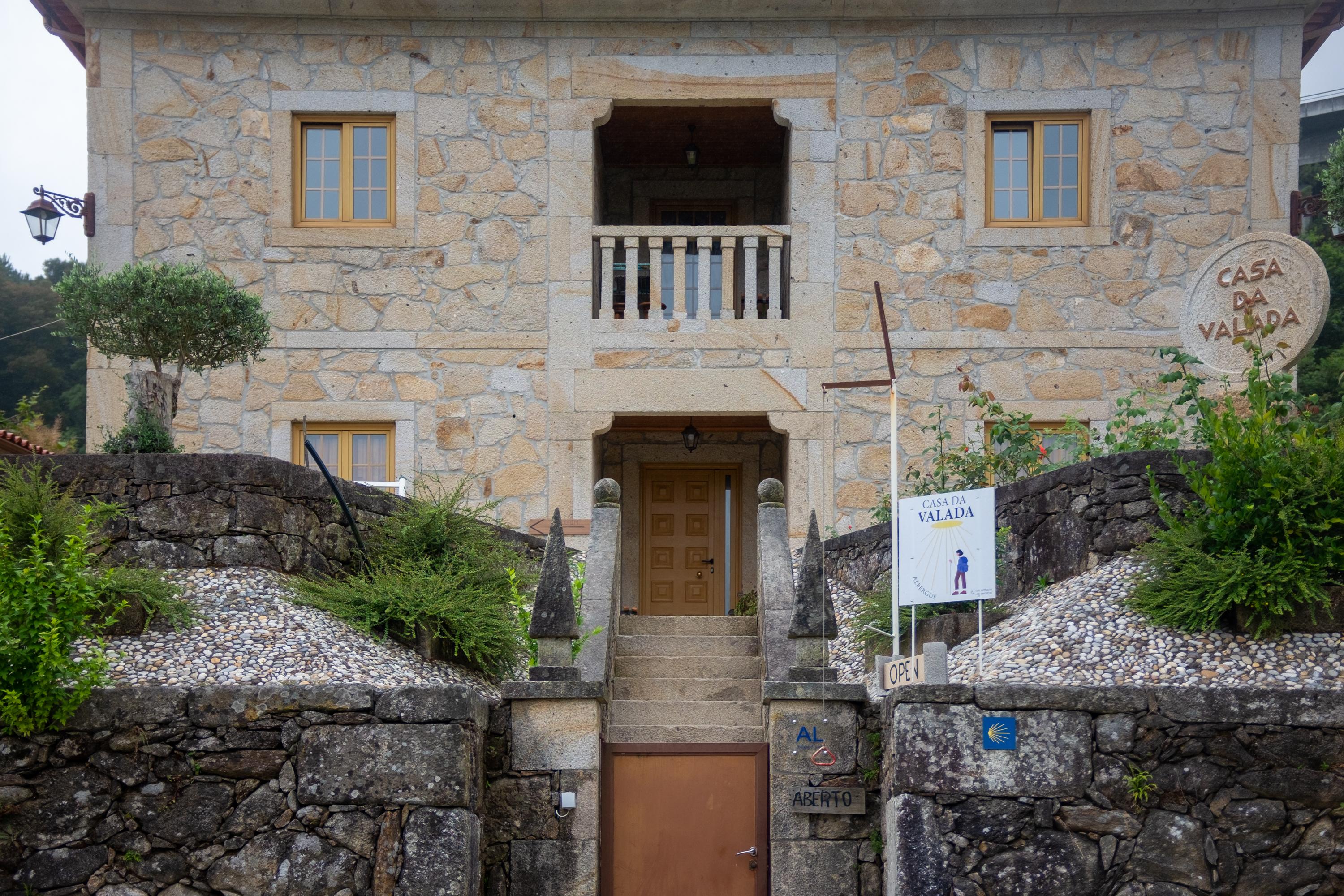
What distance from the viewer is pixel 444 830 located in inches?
288

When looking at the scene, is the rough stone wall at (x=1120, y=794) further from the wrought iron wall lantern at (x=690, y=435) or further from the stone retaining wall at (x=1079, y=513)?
the wrought iron wall lantern at (x=690, y=435)

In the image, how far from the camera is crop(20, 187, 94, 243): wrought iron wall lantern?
13.0 metres

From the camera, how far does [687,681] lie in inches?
374

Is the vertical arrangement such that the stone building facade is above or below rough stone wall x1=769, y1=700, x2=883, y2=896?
above

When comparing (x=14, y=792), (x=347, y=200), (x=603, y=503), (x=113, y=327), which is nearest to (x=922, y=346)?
(x=603, y=503)

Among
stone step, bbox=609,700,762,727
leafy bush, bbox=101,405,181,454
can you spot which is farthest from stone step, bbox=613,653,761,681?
leafy bush, bbox=101,405,181,454

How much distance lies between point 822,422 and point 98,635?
22.0 feet

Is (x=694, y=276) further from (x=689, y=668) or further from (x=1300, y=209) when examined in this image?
(x=1300, y=209)

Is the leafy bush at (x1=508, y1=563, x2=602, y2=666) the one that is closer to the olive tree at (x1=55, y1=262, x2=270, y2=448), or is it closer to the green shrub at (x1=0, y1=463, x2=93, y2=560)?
the olive tree at (x1=55, y1=262, x2=270, y2=448)

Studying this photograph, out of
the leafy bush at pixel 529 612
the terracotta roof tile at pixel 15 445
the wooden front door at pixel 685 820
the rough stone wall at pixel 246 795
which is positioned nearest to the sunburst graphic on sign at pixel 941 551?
the wooden front door at pixel 685 820

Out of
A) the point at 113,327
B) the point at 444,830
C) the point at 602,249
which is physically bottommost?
the point at 444,830

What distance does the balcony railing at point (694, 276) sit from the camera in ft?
43.5

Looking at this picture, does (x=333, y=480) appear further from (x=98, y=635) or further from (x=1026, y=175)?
(x=1026, y=175)

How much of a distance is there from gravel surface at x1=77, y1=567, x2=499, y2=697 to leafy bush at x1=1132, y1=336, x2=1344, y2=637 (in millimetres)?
4179
